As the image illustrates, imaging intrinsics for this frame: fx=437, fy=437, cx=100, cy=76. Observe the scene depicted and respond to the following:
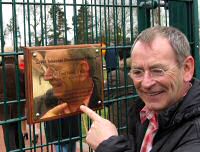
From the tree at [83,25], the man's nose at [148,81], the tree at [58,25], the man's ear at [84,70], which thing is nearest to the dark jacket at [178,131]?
the man's nose at [148,81]

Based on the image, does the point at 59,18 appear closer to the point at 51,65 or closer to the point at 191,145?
the point at 51,65

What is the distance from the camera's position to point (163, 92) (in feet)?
6.26

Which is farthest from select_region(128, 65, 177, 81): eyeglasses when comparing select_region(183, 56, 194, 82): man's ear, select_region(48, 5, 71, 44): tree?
select_region(48, 5, 71, 44): tree

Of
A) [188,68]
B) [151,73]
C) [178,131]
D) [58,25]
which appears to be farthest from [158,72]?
[58,25]

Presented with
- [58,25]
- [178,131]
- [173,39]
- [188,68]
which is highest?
[58,25]

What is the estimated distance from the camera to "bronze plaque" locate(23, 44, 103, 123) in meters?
2.42

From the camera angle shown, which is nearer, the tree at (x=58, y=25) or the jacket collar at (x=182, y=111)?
the jacket collar at (x=182, y=111)

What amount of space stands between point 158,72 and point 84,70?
87 centimetres

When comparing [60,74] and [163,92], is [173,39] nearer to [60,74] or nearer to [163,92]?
[163,92]

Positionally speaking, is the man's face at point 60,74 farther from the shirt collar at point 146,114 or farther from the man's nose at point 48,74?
the shirt collar at point 146,114

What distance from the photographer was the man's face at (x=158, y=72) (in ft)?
6.13

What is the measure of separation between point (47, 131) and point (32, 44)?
1.98ft

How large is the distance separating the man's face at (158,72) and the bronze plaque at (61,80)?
2.25ft

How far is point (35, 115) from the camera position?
8.02ft
